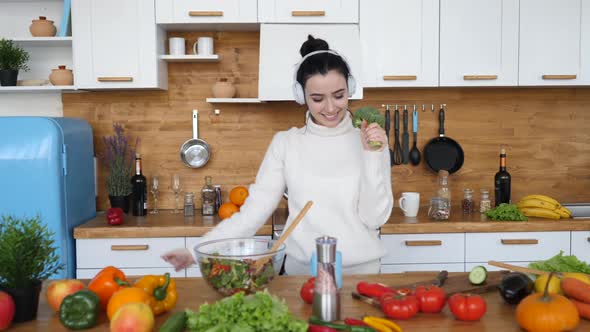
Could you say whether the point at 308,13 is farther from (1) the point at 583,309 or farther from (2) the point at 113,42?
(1) the point at 583,309

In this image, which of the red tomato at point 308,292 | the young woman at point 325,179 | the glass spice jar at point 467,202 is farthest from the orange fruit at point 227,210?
the red tomato at point 308,292

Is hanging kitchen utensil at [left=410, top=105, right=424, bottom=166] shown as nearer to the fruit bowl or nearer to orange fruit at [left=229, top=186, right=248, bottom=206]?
orange fruit at [left=229, top=186, right=248, bottom=206]

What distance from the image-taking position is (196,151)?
353 cm

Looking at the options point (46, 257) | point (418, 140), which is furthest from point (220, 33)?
point (46, 257)

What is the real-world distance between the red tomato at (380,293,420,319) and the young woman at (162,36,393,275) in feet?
2.08

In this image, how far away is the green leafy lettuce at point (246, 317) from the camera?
107cm

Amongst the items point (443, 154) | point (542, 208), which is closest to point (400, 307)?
point (542, 208)

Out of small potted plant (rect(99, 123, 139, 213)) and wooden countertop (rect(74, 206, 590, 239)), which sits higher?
small potted plant (rect(99, 123, 139, 213))

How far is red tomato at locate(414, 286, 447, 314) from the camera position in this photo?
1334 millimetres

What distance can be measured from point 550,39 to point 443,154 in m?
0.92

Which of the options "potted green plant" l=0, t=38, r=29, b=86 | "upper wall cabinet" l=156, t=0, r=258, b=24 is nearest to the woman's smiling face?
"upper wall cabinet" l=156, t=0, r=258, b=24

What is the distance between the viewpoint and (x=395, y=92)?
353 cm

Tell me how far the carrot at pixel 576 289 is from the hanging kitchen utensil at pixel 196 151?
2542mm

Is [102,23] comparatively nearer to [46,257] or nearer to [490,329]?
[46,257]
